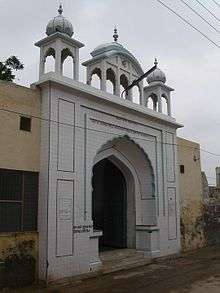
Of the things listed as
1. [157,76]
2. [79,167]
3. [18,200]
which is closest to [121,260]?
[79,167]

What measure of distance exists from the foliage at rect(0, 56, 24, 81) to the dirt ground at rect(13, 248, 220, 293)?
31.7 ft

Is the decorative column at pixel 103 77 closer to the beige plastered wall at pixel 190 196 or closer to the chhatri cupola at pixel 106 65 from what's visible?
the chhatri cupola at pixel 106 65

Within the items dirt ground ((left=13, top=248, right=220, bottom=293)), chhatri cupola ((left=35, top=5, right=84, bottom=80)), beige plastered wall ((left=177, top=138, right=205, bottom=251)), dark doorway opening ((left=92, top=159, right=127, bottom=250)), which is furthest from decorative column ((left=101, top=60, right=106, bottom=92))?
dirt ground ((left=13, top=248, right=220, bottom=293))

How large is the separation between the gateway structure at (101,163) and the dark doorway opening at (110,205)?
0.11 feet

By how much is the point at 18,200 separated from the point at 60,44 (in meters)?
4.25

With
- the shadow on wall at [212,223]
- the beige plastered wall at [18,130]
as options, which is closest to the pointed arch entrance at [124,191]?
the beige plastered wall at [18,130]

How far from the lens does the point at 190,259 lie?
1350 cm

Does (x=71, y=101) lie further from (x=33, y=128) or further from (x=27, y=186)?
(x=27, y=186)

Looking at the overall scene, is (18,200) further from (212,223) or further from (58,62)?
(212,223)

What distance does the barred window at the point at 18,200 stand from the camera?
919 cm

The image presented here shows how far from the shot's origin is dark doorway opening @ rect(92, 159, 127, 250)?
14.3 metres

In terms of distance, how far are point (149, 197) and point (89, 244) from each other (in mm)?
3728

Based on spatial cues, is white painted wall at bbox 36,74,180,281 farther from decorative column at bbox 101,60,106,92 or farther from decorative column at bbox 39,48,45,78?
decorative column at bbox 39,48,45,78

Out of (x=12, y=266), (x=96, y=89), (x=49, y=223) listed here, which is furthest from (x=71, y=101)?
(x=12, y=266)
